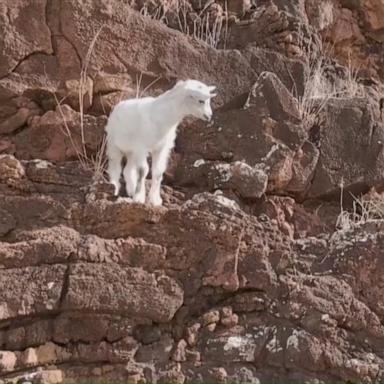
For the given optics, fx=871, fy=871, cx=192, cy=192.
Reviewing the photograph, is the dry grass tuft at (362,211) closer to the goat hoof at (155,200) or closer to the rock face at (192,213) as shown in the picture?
the rock face at (192,213)

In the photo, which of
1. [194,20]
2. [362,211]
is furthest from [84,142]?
[362,211]

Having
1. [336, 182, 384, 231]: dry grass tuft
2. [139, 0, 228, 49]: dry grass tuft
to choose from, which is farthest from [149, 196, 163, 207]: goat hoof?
[139, 0, 228, 49]: dry grass tuft

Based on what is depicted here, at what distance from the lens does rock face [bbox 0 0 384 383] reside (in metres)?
5.16

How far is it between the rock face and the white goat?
201 millimetres

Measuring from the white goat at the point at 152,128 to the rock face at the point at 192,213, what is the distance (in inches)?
7.9

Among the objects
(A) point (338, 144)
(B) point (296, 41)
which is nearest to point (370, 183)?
→ (A) point (338, 144)

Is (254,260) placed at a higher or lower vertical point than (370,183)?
lower

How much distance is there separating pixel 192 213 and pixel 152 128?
0.69m

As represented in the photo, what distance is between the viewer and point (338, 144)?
691 centimetres

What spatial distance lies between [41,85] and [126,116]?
40.0 inches

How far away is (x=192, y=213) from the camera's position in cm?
554

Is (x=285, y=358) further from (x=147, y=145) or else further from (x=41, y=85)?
(x=41, y=85)

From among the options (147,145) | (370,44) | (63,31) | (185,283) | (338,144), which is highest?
(370,44)

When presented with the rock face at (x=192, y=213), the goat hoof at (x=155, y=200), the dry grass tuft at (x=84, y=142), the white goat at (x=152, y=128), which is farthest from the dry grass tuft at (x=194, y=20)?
the goat hoof at (x=155, y=200)
